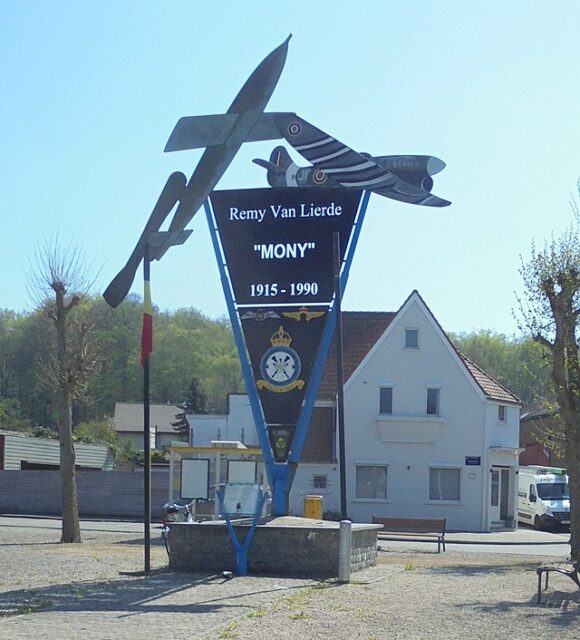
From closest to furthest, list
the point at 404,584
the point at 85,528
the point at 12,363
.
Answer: the point at 404,584 → the point at 85,528 → the point at 12,363

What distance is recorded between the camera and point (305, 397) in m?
21.5

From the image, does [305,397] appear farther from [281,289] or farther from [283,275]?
[283,275]

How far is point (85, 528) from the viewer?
116ft

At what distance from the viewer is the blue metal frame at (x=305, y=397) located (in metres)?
21.2

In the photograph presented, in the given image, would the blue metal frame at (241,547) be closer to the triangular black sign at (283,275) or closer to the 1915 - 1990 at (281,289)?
the triangular black sign at (283,275)

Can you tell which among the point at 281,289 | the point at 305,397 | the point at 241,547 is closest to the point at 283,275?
the point at 281,289

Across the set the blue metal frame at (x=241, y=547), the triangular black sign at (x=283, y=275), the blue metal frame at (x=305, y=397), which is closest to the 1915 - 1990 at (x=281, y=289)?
the triangular black sign at (x=283, y=275)

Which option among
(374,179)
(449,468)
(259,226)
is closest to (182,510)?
(259,226)

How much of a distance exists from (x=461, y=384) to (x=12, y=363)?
54.1 metres

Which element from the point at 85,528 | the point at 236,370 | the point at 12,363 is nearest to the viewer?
the point at 85,528

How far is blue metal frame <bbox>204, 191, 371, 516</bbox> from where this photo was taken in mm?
21156

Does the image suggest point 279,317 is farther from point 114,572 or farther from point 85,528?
point 85,528

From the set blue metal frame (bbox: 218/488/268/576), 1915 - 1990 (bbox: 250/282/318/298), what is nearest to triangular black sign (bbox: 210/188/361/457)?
1915 - 1990 (bbox: 250/282/318/298)

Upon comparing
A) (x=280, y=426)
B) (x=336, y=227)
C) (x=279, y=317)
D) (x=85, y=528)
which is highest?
(x=336, y=227)
